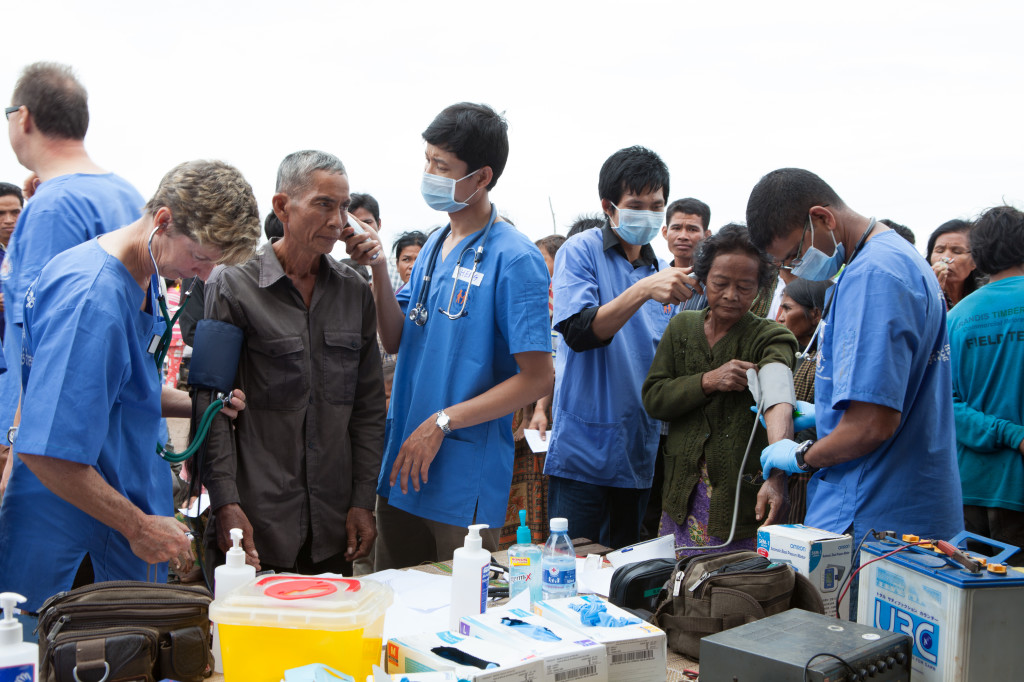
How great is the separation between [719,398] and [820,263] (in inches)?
25.1

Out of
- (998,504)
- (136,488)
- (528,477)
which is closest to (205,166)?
(136,488)

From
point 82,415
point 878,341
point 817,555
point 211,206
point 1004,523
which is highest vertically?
point 211,206

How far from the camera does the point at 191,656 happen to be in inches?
55.4

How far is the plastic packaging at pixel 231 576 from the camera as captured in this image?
1474mm

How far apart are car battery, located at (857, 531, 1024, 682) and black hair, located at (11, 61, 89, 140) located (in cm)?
275

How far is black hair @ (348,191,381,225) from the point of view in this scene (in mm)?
4867

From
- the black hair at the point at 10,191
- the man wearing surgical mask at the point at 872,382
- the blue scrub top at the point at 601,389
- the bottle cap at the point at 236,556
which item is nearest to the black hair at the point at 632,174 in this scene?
the blue scrub top at the point at 601,389

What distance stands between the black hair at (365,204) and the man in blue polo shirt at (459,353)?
2468 millimetres

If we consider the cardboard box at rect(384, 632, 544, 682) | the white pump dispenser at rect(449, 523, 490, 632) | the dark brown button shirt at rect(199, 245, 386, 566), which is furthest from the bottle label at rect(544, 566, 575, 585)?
the dark brown button shirt at rect(199, 245, 386, 566)

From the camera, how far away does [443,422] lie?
226cm

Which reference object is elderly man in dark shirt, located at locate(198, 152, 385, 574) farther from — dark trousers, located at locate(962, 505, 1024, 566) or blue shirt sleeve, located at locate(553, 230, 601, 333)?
dark trousers, located at locate(962, 505, 1024, 566)

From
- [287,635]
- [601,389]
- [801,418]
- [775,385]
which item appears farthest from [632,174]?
[287,635]

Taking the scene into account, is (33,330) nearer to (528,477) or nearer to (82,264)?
(82,264)

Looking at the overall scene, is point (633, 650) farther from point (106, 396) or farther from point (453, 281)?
point (453, 281)
